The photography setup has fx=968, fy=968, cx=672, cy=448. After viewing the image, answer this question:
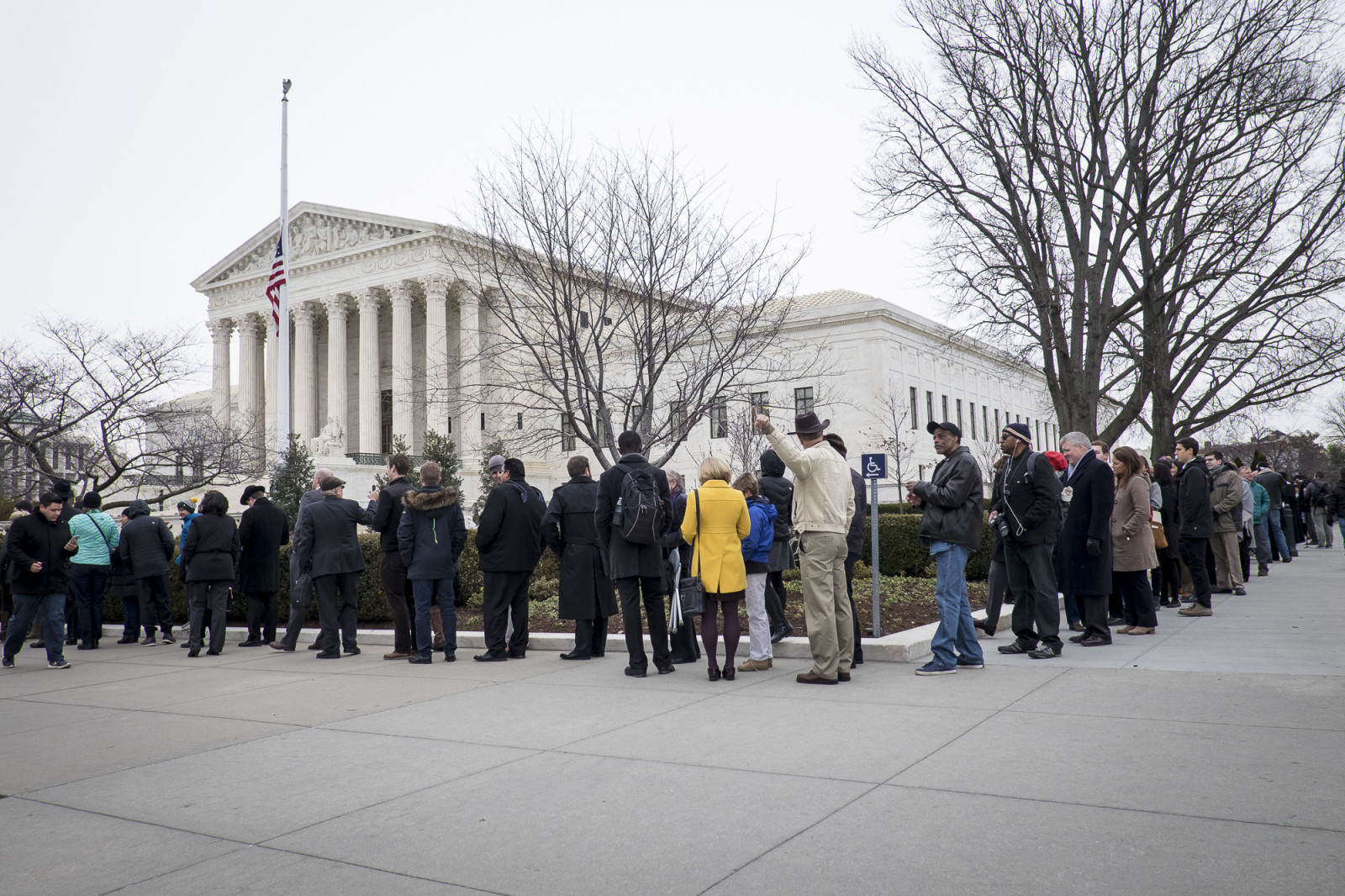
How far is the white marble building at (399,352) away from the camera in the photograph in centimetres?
5262

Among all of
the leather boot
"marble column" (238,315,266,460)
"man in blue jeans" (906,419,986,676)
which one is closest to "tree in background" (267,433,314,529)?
the leather boot

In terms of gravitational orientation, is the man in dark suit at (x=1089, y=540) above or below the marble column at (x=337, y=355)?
below

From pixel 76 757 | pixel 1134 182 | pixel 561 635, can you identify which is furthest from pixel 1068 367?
pixel 76 757

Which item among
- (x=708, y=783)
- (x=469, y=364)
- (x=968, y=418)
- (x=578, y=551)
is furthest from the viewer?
(x=968, y=418)

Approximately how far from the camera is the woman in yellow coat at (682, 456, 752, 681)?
792 centimetres

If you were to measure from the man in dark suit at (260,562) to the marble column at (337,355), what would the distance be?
47.5 meters

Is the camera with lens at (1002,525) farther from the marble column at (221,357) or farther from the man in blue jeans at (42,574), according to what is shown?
the marble column at (221,357)

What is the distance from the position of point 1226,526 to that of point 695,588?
369 inches

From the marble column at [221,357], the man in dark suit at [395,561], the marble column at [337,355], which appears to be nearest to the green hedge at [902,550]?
the man in dark suit at [395,561]

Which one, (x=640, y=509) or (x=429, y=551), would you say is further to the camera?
(x=429, y=551)

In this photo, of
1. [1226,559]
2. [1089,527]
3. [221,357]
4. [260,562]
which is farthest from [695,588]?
[221,357]

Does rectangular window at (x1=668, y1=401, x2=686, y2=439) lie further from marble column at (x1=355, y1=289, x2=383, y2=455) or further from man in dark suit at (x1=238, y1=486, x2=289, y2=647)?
marble column at (x1=355, y1=289, x2=383, y2=455)

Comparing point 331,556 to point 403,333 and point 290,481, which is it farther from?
point 403,333

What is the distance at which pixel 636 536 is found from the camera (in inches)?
332
